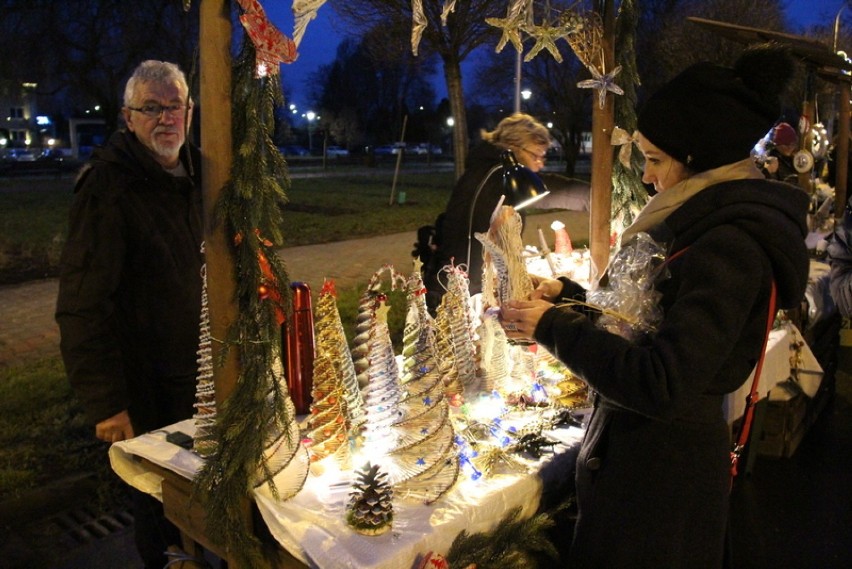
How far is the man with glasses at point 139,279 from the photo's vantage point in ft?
7.68

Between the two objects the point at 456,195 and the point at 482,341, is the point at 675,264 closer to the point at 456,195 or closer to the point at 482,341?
the point at 482,341

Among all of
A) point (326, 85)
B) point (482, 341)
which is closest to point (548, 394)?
point (482, 341)

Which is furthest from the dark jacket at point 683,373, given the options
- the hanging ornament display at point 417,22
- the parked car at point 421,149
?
the parked car at point 421,149

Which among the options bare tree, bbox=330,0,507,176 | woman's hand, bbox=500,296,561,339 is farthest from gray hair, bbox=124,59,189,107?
bare tree, bbox=330,0,507,176

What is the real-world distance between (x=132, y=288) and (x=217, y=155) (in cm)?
110

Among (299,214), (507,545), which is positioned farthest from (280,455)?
(299,214)

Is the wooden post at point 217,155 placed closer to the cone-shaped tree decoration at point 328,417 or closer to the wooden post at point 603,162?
the cone-shaped tree decoration at point 328,417

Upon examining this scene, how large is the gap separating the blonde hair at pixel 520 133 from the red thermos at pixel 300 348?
7.34ft

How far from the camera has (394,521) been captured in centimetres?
172

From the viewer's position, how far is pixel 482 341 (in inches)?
100

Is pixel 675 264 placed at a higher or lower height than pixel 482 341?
higher

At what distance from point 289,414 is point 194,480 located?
29 centimetres

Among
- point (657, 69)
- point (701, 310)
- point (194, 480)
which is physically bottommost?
point (194, 480)

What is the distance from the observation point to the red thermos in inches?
85.0
